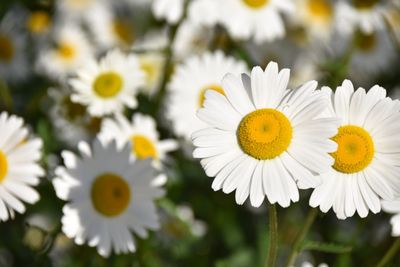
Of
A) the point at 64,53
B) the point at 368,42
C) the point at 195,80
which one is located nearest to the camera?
the point at 195,80

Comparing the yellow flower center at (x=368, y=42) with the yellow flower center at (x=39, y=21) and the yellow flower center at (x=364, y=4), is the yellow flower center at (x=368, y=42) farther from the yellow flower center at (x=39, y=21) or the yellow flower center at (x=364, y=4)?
the yellow flower center at (x=39, y=21)

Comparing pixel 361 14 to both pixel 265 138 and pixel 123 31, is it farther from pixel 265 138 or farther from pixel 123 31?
pixel 265 138

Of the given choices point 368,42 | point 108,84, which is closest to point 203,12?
point 108,84

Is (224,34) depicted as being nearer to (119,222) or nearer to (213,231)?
(213,231)

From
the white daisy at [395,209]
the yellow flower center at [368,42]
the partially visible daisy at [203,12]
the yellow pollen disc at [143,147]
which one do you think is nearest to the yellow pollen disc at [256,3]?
the partially visible daisy at [203,12]

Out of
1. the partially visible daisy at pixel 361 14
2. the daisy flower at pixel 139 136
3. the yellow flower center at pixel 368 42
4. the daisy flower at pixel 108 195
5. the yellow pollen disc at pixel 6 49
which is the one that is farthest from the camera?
the yellow flower center at pixel 368 42

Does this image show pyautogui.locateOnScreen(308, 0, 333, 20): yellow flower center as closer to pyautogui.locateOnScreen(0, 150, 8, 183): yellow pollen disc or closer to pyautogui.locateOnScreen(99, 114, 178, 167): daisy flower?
pyautogui.locateOnScreen(99, 114, 178, 167): daisy flower
